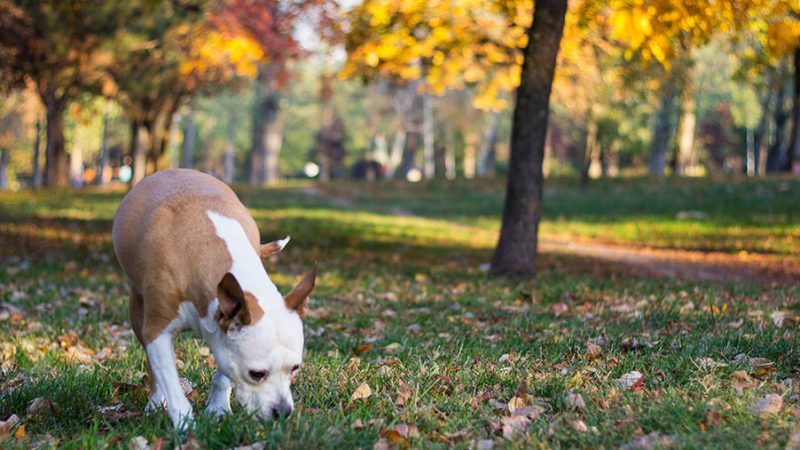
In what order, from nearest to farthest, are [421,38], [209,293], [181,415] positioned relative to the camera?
[181,415] < [209,293] < [421,38]

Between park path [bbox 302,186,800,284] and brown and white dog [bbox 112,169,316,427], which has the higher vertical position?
brown and white dog [bbox 112,169,316,427]

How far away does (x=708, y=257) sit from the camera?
56.9 feet

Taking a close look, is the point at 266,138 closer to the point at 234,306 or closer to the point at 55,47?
the point at 55,47

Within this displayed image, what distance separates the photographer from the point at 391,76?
1961 cm

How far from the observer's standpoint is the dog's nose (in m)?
4.50

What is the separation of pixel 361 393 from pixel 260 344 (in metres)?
1.04

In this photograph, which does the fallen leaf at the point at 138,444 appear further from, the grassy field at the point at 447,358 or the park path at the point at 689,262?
the park path at the point at 689,262

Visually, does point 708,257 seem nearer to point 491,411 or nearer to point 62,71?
point 491,411

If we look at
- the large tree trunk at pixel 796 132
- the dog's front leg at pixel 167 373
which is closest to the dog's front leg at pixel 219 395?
the dog's front leg at pixel 167 373

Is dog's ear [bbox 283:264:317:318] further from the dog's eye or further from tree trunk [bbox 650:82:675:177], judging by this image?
tree trunk [bbox 650:82:675:177]

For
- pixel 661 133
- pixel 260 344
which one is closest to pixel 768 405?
pixel 260 344

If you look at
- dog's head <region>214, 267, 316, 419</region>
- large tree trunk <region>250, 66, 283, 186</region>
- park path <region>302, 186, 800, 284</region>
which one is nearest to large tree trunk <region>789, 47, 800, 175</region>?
park path <region>302, 186, 800, 284</region>

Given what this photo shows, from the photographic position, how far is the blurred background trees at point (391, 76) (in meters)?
14.5

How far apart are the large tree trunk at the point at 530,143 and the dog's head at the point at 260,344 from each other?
805 centimetres
